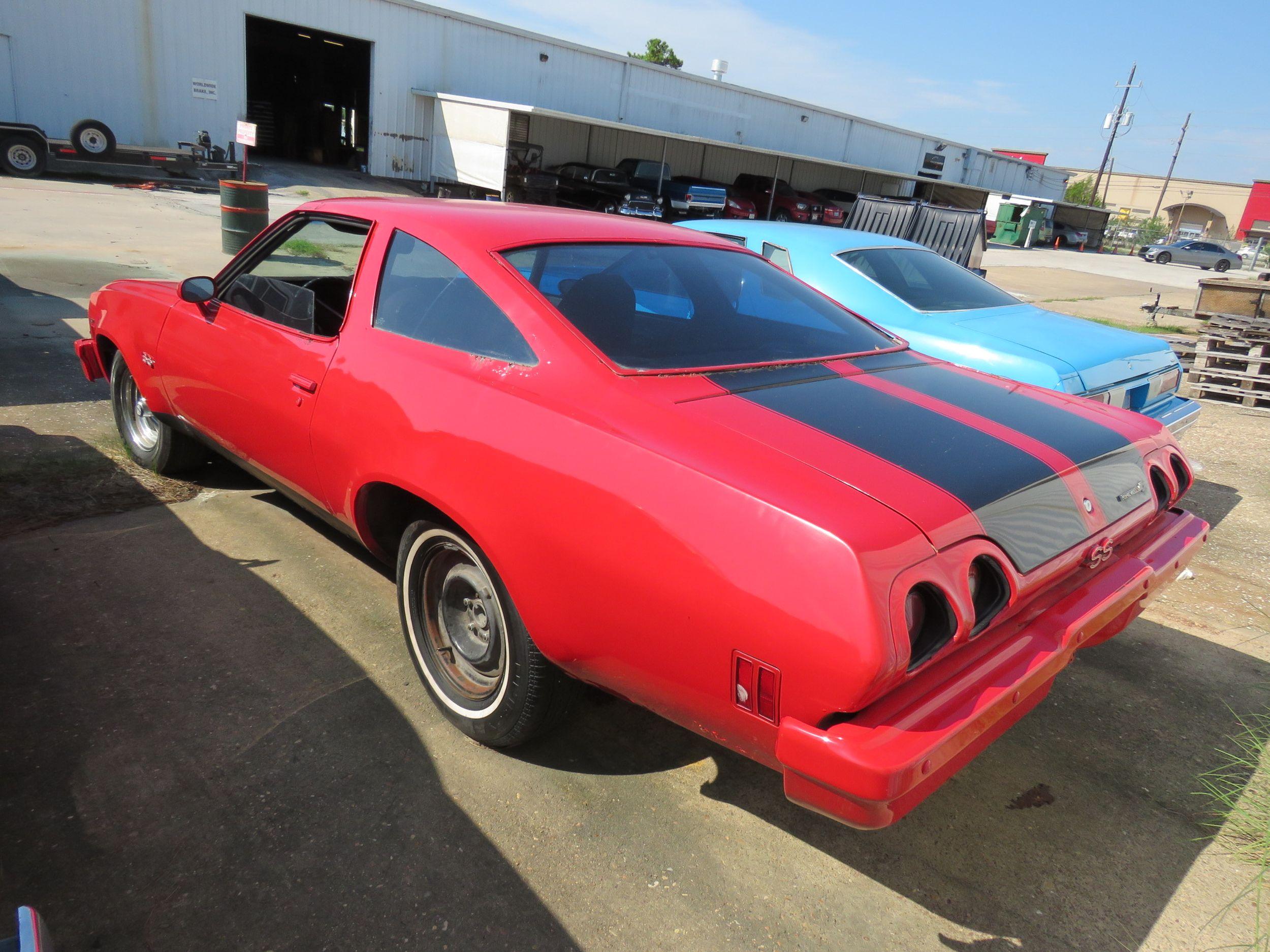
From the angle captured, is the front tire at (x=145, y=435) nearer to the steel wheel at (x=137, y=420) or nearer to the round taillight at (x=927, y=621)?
the steel wheel at (x=137, y=420)

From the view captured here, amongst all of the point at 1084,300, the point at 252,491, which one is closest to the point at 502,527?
the point at 252,491

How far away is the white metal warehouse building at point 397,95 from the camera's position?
20.5 m

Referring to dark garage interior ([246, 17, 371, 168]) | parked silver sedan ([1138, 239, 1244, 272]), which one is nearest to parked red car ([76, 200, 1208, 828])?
dark garage interior ([246, 17, 371, 168])

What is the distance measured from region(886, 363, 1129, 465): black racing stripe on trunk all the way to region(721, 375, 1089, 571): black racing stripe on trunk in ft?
0.60

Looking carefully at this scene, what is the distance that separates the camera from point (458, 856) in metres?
2.25

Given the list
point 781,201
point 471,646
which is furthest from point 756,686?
point 781,201

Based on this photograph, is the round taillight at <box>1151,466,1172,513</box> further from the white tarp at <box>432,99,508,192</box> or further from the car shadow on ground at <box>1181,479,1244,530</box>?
the white tarp at <box>432,99,508,192</box>

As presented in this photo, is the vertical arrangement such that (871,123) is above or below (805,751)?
above

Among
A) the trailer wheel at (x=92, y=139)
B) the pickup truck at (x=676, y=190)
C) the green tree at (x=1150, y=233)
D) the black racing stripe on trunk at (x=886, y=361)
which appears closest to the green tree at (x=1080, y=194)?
the green tree at (x=1150, y=233)

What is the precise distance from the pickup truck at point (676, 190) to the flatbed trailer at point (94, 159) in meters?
11.4

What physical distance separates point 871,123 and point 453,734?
131 ft

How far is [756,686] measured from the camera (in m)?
1.82

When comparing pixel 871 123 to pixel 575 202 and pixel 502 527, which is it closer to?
pixel 575 202

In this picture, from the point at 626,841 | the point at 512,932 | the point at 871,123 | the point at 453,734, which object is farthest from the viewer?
the point at 871,123
